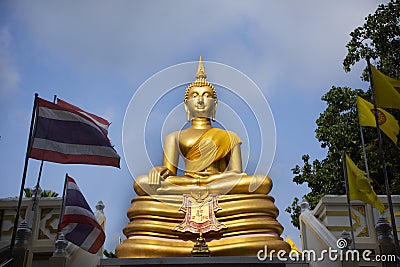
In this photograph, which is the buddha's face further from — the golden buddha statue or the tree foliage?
the tree foliage

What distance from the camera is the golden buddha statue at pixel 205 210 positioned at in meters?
8.52

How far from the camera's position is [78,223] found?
257 inches

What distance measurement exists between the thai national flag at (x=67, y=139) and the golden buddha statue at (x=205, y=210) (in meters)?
2.62

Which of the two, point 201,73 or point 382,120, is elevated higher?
point 201,73

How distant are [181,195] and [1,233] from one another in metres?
3.04

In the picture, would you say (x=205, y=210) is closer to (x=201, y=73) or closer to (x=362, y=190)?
(x=362, y=190)

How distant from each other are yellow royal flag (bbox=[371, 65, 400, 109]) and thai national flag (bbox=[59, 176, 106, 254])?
406cm

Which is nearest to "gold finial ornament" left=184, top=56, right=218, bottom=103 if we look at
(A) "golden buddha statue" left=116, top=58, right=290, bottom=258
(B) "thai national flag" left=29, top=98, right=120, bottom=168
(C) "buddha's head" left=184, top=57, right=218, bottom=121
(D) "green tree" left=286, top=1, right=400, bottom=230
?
(C) "buddha's head" left=184, top=57, right=218, bottom=121

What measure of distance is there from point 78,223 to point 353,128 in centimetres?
888

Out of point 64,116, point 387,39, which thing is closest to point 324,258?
A: point 64,116

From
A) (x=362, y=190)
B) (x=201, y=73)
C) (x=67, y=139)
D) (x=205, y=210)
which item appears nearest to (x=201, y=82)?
(x=201, y=73)

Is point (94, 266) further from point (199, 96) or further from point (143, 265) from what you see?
point (199, 96)

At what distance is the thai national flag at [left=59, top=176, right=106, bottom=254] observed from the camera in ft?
21.2

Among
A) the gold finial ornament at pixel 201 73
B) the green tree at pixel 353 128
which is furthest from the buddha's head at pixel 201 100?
the green tree at pixel 353 128
